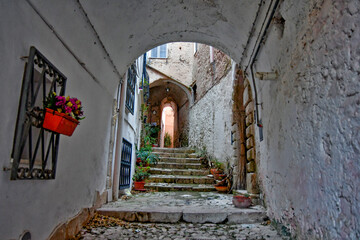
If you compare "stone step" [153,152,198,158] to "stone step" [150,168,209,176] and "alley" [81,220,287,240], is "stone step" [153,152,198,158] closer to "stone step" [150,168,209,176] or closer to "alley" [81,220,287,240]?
"stone step" [150,168,209,176]

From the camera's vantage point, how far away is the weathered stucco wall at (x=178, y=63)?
41.0ft

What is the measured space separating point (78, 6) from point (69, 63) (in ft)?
1.84

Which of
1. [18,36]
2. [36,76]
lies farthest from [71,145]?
[18,36]

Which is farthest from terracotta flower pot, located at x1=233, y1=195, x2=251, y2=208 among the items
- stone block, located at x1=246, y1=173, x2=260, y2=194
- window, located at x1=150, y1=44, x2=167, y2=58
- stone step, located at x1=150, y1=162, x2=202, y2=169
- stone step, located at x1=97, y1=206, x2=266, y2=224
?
window, located at x1=150, y1=44, x2=167, y2=58

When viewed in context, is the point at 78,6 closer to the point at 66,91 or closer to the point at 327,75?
the point at 66,91

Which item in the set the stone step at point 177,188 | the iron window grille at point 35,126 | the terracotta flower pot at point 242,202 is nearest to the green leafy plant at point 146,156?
the stone step at point 177,188

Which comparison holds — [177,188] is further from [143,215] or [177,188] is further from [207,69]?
[207,69]

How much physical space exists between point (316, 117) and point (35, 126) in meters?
2.05

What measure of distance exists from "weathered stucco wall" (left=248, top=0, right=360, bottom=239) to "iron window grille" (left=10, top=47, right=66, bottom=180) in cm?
201

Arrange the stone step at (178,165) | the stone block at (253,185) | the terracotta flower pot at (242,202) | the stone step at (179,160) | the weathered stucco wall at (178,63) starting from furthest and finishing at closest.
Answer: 1. the weathered stucco wall at (178,63)
2. the stone step at (179,160)
3. the stone step at (178,165)
4. the stone block at (253,185)
5. the terracotta flower pot at (242,202)

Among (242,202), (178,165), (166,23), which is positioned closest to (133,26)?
(166,23)

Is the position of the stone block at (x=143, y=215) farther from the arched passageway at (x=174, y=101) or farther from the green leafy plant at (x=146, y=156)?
the arched passageway at (x=174, y=101)

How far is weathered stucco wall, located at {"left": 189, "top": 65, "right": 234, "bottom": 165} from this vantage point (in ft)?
21.9

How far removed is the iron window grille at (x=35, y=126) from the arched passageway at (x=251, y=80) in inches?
2.5
